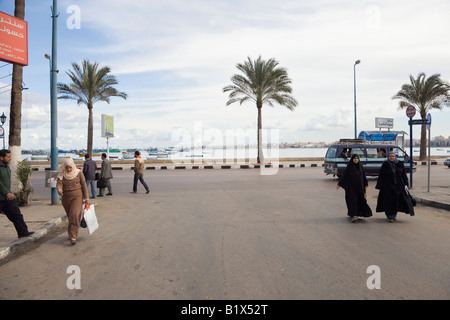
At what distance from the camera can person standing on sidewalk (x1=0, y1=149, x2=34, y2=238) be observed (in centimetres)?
635

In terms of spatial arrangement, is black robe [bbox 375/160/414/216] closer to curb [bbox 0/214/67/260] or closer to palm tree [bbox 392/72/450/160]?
curb [bbox 0/214/67/260]

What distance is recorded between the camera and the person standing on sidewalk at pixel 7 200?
6348 millimetres

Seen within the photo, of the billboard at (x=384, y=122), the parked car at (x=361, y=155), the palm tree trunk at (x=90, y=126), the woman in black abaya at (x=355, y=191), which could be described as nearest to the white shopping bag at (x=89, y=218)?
the woman in black abaya at (x=355, y=191)

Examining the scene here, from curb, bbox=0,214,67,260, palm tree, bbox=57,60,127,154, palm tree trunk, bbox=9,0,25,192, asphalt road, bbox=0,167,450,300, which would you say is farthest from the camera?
palm tree, bbox=57,60,127,154

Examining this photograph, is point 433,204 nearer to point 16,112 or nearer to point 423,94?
point 16,112

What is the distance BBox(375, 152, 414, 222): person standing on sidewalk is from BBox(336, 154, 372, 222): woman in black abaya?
0.37m

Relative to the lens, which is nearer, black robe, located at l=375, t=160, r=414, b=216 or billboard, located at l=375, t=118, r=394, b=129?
black robe, located at l=375, t=160, r=414, b=216

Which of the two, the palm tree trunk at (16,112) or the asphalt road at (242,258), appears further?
the palm tree trunk at (16,112)

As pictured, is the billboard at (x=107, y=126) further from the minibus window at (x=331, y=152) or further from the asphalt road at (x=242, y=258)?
the asphalt road at (x=242, y=258)

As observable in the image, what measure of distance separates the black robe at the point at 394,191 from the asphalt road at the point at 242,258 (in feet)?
1.16

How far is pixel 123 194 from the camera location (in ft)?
45.3

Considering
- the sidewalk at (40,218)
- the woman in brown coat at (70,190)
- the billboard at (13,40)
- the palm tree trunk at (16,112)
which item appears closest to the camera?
the sidewalk at (40,218)

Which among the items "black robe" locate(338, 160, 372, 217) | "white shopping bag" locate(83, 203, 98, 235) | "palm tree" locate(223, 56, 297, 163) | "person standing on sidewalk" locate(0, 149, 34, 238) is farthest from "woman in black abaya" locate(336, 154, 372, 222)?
"palm tree" locate(223, 56, 297, 163)
